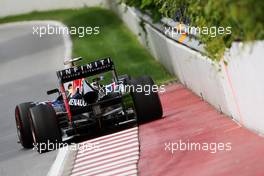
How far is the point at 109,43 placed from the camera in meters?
36.0

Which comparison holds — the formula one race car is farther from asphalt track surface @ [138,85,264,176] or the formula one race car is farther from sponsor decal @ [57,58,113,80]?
asphalt track surface @ [138,85,264,176]

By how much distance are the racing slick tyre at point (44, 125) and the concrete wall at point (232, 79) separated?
2674mm

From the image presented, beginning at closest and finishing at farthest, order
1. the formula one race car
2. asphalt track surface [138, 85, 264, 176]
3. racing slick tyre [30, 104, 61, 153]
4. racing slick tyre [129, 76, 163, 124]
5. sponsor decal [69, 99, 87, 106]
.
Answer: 1. asphalt track surface [138, 85, 264, 176]
2. racing slick tyre [30, 104, 61, 153]
3. the formula one race car
4. sponsor decal [69, 99, 87, 106]
5. racing slick tyre [129, 76, 163, 124]

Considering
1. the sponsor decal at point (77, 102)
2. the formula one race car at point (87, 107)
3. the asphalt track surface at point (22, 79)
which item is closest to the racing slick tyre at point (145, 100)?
the formula one race car at point (87, 107)

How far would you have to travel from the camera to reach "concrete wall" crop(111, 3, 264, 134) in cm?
1138

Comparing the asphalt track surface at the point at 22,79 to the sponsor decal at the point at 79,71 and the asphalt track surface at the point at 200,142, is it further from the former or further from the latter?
the asphalt track surface at the point at 200,142

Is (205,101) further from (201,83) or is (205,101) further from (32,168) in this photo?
(32,168)

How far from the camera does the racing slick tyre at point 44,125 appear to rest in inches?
592

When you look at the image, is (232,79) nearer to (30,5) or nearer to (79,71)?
(79,71)

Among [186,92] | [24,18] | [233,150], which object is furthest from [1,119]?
[24,18]

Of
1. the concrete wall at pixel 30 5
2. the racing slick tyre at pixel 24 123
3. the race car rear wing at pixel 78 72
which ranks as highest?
the race car rear wing at pixel 78 72

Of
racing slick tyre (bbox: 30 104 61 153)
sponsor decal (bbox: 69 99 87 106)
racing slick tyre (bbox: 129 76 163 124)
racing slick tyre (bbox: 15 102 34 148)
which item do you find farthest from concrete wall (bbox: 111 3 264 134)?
racing slick tyre (bbox: 15 102 34 148)

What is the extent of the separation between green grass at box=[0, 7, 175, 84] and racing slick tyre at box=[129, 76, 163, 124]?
6768 millimetres

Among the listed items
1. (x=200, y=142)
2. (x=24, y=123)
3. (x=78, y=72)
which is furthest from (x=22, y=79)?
(x=200, y=142)
